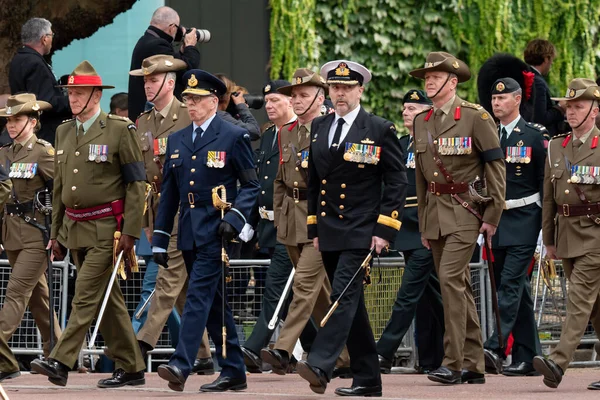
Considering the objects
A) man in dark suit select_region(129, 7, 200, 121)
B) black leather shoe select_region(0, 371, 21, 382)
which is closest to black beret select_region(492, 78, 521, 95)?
man in dark suit select_region(129, 7, 200, 121)

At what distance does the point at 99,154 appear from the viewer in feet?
36.5

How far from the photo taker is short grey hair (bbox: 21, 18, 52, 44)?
14211 mm

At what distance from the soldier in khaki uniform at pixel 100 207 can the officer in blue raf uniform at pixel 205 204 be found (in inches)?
12.1

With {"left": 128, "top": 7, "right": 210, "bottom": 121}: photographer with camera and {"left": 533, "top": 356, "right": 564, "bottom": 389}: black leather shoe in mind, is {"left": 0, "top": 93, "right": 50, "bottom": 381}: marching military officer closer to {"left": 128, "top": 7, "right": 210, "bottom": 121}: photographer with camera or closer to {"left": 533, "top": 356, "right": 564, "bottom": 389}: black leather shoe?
{"left": 128, "top": 7, "right": 210, "bottom": 121}: photographer with camera

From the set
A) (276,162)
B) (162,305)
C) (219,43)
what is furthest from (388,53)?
(162,305)

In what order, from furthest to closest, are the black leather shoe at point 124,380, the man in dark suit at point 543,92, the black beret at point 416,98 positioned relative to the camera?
the man in dark suit at point 543,92 < the black beret at point 416,98 < the black leather shoe at point 124,380

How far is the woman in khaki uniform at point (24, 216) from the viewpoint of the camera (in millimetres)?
12648

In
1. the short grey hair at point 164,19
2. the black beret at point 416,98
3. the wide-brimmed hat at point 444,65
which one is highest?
the short grey hair at point 164,19

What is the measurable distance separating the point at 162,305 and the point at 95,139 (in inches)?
60.0

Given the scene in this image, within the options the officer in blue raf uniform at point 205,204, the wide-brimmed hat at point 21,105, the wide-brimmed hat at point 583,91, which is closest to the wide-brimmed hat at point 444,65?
the wide-brimmed hat at point 583,91

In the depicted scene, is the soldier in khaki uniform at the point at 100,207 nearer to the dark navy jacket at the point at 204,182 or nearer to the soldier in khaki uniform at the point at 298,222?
the dark navy jacket at the point at 204,182

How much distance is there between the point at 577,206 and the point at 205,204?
2777 millimetres

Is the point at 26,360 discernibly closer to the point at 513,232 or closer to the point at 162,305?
→ the point at 162,305

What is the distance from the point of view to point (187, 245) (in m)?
10.7
